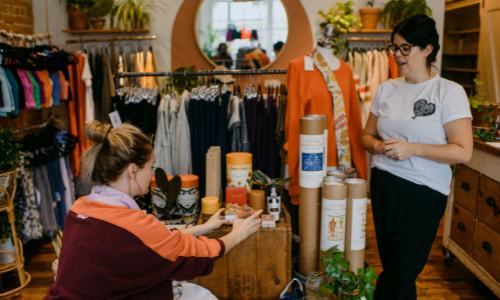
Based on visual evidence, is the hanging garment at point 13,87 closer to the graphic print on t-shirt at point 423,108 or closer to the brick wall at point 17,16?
the brick wall at point 17,16

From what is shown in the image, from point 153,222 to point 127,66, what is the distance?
11.1 ft

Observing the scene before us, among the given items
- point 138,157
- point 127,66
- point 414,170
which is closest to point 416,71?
point 414,170

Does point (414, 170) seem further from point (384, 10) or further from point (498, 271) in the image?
point (384, 10)

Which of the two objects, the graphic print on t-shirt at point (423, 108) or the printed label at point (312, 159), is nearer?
the graphic print on t-shirt at point (423, 108)

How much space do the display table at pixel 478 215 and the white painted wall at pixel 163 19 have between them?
90.0 inches

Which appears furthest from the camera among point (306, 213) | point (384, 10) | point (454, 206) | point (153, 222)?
point (384, 10)

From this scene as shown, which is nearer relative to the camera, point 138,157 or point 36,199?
point 138,157

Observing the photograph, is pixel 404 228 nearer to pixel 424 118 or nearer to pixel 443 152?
pixel 443 152

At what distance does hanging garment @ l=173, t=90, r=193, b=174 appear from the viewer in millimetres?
2453

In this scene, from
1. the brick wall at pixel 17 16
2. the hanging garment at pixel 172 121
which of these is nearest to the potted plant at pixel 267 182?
the hanging garment at pixel 172 121

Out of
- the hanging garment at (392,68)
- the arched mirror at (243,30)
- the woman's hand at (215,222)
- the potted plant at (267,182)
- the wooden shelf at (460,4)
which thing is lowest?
the woman's hand at (215,222)

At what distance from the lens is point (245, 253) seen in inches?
70.3

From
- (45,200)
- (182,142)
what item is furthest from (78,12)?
(182,142)

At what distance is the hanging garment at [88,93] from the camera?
3.86m
